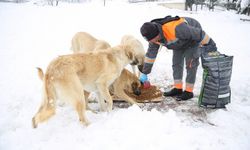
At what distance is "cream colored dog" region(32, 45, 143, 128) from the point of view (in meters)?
3.81

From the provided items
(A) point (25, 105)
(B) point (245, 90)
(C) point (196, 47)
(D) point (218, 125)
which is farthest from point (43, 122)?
(B) point (245, 90)

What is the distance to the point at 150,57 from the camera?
5512 mm

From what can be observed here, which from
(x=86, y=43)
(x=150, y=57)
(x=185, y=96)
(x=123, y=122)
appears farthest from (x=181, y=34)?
(x=86, y=43)

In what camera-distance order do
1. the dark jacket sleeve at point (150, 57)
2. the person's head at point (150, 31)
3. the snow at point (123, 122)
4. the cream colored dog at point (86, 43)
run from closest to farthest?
the snow at point (123, 122), the person's head at point (150, 31), the dark jacket sleeve at point (150, 57), the cream colored dog at point (86, 43)

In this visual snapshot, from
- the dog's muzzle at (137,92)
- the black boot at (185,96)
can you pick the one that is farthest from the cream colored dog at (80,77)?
the black boot at (185,96)

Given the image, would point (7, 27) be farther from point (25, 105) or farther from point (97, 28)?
point (25, 105)

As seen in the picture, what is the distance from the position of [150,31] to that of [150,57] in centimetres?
84

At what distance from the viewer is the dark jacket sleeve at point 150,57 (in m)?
5.45

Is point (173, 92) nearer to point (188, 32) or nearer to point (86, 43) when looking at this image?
point (188, 32)

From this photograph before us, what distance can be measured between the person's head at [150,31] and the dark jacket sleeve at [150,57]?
0.48 m

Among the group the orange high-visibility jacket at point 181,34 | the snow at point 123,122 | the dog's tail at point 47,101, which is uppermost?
the orange high-visibility jacket at point 181,34

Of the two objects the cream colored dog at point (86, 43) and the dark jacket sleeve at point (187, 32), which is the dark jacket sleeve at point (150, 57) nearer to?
the dark jacket sleeve at point (187, 32)

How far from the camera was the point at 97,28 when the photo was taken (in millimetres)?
14094

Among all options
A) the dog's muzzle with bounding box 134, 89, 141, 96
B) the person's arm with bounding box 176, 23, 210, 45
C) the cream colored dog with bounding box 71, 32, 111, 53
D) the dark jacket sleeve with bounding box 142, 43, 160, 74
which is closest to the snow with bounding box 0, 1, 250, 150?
the dog's muzzle with bounding box 134, 89, 141, 96
